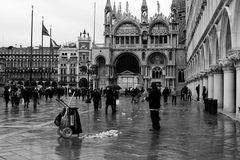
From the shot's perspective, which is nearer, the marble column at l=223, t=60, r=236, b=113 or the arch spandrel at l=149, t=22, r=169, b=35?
the marble column at l=223, t=60, r=236, b=113

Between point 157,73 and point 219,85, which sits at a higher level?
point 157,73

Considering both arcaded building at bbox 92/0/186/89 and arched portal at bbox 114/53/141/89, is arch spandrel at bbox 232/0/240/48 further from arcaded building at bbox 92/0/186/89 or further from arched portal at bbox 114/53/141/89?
arched portal at bbox 114/53/141/89

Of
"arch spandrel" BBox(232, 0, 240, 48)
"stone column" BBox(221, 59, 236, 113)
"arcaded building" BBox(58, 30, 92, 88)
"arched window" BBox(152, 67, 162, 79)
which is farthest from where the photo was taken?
"arcaded building" BBox(58, 30, 92, 88)

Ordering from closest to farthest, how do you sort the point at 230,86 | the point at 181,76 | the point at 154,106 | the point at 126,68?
the point at 154,106
the point at 230,86
the point at 181,76
the point at 126,68

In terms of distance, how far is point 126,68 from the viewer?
260 feet

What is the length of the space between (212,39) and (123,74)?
52.0 m

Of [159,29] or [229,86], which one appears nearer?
[229,86]

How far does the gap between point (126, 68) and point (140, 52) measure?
4.83 meters

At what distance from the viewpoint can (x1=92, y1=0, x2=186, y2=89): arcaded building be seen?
76.3 meters

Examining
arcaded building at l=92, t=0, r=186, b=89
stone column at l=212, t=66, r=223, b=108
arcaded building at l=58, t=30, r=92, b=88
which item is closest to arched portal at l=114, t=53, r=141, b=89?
arcaded building at l=92, t=0, r=186, b=89

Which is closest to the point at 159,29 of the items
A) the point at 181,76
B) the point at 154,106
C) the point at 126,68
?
the point at 126,68

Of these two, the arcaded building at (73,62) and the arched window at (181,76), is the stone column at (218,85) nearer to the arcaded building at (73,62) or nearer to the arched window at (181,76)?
the arched window at (181,76)

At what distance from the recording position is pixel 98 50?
77062 millimetres

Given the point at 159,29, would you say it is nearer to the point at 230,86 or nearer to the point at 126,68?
the point at 126,68
